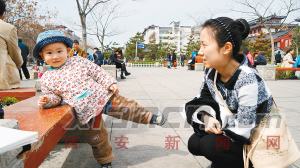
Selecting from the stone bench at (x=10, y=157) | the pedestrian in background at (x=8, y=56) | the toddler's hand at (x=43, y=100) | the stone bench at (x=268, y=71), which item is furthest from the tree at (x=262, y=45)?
the stone bench at (x=10, y=157)

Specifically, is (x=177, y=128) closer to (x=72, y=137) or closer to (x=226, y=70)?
(x=72, y=137)

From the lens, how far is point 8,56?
3178 mm

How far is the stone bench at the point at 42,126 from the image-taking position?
0.97 m

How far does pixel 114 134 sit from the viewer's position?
284cm

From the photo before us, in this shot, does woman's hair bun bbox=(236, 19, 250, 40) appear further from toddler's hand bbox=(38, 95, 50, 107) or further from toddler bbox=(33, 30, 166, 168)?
toddler's hand bbox=(38, 95, 50, 107)

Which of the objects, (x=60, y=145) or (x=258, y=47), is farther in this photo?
(x=258, y=47)

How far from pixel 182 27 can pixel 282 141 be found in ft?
255

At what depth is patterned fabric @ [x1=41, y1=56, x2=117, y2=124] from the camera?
1804 mm

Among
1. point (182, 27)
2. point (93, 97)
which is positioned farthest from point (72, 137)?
point (182, 27)

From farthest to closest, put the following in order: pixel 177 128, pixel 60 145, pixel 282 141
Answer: pixel 177 128 → pixel 60 145 → pixel 282 141

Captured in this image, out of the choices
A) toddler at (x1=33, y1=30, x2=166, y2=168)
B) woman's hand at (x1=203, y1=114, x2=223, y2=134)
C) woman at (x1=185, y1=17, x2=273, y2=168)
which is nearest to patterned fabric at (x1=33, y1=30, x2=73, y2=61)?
toddler at (x1=33, y1=30, x2=166, y2=168)

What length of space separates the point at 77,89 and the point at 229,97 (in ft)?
3.98

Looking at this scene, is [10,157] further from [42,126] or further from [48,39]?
[48,39]

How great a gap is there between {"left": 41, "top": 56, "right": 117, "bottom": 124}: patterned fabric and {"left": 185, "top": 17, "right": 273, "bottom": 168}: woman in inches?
32.5
